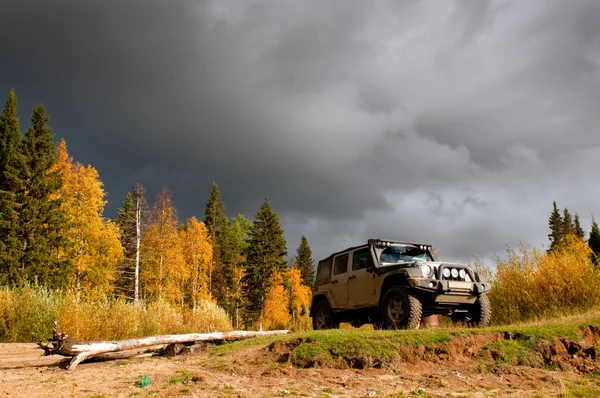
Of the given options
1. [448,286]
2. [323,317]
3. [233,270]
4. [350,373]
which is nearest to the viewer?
[350,373]

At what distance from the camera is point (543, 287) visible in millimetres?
13875

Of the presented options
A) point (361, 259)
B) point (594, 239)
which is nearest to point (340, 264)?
point (361, 259)

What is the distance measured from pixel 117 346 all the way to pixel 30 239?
20.6m

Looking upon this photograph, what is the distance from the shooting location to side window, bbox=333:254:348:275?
42.2 ft

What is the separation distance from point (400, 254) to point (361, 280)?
136 cm

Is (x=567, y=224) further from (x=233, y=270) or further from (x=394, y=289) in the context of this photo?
(x=394, y=289)

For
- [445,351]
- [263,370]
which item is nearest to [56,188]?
[263,370]

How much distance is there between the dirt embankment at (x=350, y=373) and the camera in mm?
6754

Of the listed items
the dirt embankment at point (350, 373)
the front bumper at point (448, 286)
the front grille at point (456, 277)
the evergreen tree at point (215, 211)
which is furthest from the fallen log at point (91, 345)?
the evergreen tree at point (215, 211)

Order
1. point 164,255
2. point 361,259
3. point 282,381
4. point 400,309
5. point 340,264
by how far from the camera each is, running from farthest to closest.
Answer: point 164,255
point 340,264
point 361,259
point 400,309
point 282,381

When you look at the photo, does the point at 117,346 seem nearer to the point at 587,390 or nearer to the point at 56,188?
the point at 587,390

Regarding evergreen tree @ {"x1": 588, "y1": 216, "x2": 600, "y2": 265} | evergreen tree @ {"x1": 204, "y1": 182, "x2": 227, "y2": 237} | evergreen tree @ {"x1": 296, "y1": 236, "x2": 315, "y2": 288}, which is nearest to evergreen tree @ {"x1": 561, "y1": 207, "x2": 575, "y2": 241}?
evergreen tree @ {"x1": 588, "y1": 216, "x2": 600, "y2": 265}

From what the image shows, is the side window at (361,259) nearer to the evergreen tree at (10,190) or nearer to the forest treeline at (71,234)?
the forest treeline at (71,234)

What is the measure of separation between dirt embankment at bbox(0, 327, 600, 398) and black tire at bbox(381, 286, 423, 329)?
4.90 feet
